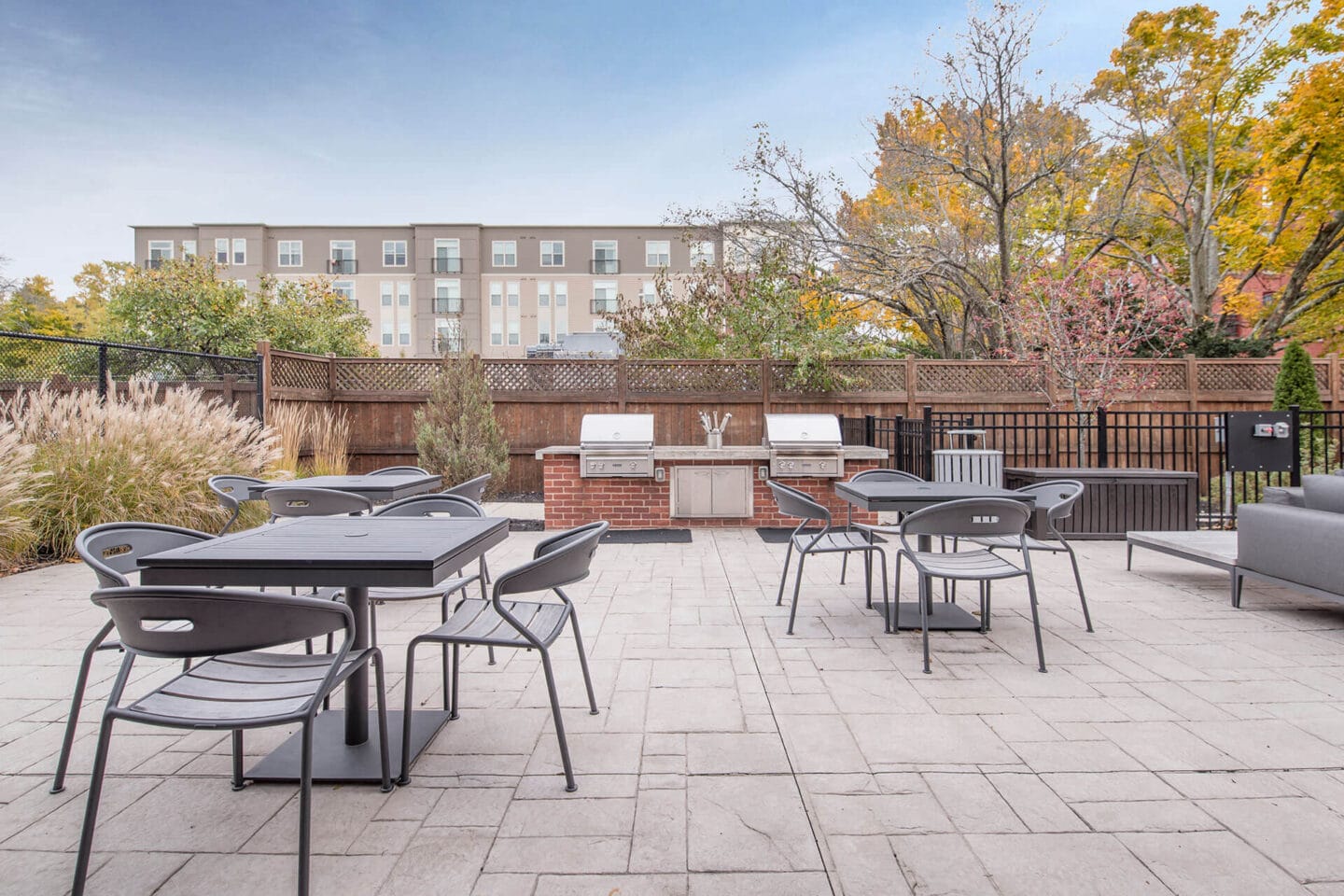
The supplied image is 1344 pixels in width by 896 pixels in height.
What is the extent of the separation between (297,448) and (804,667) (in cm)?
687

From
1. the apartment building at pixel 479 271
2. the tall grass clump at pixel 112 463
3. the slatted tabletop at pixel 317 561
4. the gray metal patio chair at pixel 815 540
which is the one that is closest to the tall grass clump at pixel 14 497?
the tall grass clump at pixel 112 463

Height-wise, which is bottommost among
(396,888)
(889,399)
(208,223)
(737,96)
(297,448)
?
(396,888)

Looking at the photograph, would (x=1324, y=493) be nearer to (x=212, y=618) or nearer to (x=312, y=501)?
(x=212, y=618)

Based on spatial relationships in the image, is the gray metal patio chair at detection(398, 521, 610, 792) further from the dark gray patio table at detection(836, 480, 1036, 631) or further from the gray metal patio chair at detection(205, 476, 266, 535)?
the gray metal patio chair at detection(205, 476, 266, 535)

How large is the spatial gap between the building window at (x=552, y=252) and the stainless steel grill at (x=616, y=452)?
2519 cm

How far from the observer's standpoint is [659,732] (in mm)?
2348

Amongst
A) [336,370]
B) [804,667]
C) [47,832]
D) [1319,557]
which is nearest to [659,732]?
[804,667]

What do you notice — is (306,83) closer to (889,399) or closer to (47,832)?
(889,399)

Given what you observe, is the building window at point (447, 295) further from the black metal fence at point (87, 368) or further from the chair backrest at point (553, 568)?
the chair backrest at point (553, 568)

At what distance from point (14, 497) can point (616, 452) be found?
454 centimetres

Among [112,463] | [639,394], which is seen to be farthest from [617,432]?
[112,463]

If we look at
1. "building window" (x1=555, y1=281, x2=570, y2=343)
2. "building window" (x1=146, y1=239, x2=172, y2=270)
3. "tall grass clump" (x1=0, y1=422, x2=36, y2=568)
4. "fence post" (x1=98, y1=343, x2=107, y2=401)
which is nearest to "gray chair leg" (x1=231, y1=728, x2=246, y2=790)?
"tall grass clump" (x1=0, y1=422, x2=36, y2=568)

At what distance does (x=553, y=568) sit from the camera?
82.3 inches

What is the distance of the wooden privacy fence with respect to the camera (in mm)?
9133
